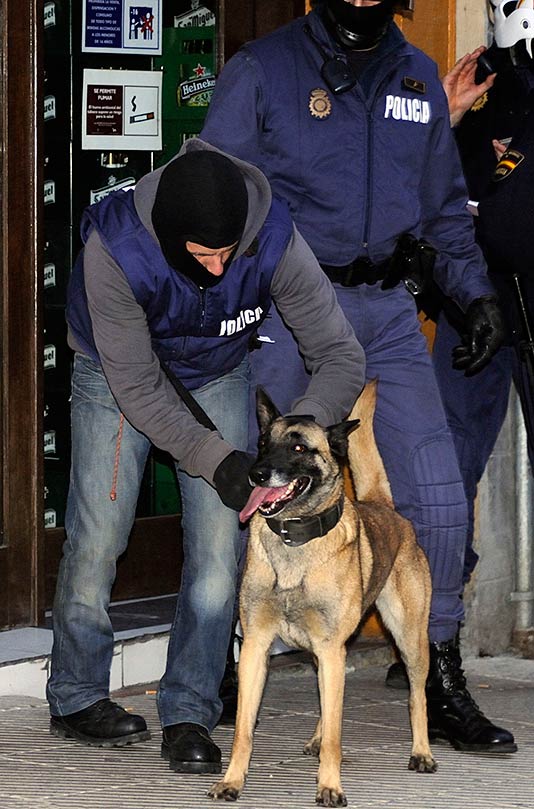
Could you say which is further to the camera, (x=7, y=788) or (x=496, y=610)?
(x=496, y=610)

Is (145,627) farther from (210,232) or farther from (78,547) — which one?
(210,232)

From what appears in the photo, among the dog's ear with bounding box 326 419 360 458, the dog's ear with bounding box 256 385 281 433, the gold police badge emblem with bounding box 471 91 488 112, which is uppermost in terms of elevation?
the gold police badge emblem with bounding box 471 91 488 112

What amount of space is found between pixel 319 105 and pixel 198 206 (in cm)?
95

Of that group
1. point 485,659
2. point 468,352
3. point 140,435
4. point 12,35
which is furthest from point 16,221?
point 485,659

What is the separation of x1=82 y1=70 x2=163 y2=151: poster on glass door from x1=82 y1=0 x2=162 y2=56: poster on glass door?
103 millimetres

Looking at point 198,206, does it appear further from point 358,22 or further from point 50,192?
point 50,192

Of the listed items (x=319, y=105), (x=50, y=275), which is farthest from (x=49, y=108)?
(x=319, y=105)

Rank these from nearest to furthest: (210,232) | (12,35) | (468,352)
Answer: (210,232) → (468,352) → (12,35)

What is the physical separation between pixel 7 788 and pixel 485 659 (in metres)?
3.04

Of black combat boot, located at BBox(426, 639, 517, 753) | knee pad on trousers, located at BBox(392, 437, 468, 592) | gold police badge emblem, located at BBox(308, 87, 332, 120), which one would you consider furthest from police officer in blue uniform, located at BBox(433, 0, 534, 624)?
black combat boot, located at BBox(426, 639, 517, 753)

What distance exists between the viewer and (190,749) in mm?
4527

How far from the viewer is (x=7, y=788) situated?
4301 millimetres

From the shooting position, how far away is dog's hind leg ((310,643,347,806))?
422cm

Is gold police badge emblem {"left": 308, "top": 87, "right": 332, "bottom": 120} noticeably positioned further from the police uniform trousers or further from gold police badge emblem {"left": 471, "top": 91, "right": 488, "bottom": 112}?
the police uniform trousers
